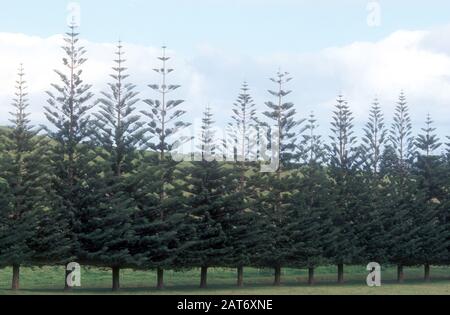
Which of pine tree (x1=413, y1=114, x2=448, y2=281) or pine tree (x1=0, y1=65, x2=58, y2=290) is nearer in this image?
pine tree (x1=0, y1=65, x2=58, y2=290)

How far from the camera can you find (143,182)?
35.1 metres

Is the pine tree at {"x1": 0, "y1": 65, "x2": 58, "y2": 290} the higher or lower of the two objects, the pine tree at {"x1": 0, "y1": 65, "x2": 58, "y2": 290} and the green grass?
the higher

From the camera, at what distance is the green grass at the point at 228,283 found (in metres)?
33.1

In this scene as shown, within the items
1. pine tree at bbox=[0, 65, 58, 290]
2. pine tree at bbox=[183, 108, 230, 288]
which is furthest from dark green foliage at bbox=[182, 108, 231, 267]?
pine tree at bbox=[0, 65, 58, 290]

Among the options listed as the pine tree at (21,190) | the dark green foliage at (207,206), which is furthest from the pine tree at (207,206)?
the pine tree at (21,190)

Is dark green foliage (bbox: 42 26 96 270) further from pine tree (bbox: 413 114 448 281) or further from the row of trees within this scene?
pine tree (bbox: 413 114 448 281)

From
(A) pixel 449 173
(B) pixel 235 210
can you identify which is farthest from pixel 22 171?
(A) pixel 449 173

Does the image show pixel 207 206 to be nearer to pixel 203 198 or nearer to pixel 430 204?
pixel 203 198

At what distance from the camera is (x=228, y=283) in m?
40.1

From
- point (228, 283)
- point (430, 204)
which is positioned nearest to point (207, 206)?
point (228, 283)

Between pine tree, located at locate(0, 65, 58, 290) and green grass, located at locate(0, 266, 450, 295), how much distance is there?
5.25 feet

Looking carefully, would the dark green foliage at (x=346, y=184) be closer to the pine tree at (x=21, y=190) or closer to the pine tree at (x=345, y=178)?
the pine tree at (x=345, y=178)

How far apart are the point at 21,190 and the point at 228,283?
40.3ft

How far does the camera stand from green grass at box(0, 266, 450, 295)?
1303 inches
